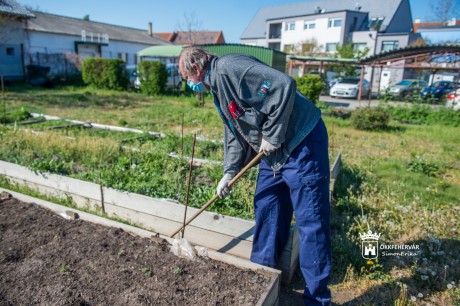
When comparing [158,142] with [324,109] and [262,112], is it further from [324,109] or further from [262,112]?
[324,109]

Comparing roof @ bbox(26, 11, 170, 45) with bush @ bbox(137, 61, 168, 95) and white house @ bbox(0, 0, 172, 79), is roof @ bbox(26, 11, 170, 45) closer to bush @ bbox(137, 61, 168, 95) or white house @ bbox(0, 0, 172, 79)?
white house @ bbox(0, 0, 172, 79)

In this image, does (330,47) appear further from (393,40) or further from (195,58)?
(195,58)

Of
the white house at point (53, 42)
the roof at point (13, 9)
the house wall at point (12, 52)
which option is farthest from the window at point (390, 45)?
the house wall at point (12, 52)

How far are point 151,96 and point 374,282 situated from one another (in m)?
14.9

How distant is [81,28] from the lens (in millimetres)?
27984

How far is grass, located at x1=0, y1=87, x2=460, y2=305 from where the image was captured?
2.73 metres

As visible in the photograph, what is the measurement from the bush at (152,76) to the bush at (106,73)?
4.97 ft

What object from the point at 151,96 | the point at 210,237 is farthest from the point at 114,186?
the point at 151,96

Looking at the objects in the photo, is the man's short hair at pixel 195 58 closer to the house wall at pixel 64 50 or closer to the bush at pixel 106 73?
the bush at pixel 106 73

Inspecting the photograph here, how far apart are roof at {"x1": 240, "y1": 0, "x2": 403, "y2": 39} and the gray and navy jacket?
121ft

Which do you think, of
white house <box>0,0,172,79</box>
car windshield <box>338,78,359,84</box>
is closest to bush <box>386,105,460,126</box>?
car windshield <box>338,78,359,84</box>

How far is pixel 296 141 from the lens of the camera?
2.14 meters

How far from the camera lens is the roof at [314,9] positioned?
3478 cm
